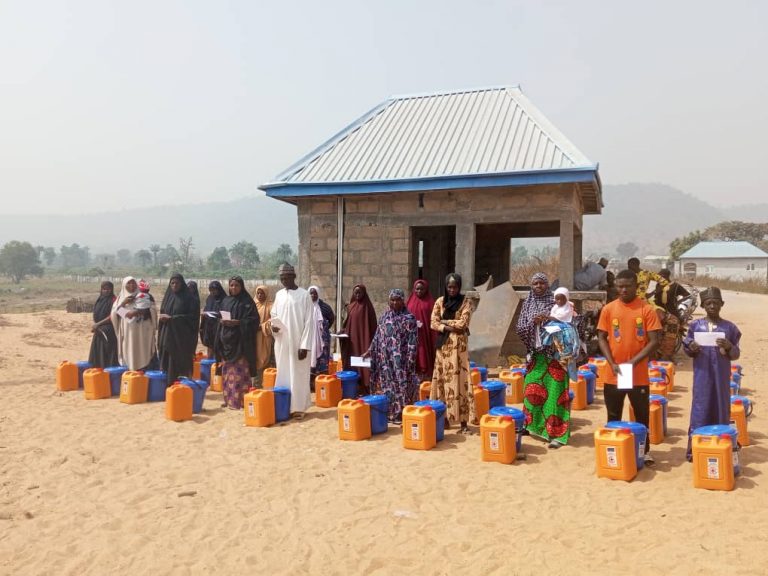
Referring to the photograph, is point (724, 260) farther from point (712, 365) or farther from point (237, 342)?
point (237, 342)

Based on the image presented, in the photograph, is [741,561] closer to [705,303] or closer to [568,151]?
[705,303]

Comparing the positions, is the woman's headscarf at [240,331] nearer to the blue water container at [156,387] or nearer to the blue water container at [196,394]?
the blue water container at [196,394]

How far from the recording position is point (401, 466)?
208 inches

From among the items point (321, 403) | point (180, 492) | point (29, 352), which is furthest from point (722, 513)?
point (29, 352)

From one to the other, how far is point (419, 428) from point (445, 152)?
6015 millimetres

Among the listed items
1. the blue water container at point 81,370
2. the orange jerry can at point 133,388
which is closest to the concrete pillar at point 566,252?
the orange jerry can at point 133,388

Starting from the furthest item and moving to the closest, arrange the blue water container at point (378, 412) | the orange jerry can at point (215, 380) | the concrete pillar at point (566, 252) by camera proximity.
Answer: the concrete pillar at point (566, 252), the orange jerry can at point (215, 380), the blue water container at point (378, 412)

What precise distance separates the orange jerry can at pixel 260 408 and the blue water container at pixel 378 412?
3.88ft

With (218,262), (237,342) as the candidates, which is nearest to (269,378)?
(237,342)

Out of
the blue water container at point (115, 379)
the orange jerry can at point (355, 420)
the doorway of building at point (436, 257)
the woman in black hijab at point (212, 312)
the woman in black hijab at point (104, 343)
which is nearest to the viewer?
the orange jerry can at point (355, 420)

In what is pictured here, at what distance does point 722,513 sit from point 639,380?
1.28 m

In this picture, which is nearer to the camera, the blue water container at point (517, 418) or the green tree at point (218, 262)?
the blue water container at point (517, 418)

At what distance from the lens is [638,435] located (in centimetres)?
487

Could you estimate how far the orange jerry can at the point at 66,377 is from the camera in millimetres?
8797
